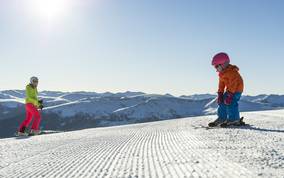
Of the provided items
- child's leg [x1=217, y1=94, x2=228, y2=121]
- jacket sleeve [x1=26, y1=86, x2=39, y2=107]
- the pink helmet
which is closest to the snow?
the pink helmet

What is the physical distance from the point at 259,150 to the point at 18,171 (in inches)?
141

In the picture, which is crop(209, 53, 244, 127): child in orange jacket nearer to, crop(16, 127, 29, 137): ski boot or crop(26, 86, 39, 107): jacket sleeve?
crop(26, 86, 39, 107): jacket sleeve

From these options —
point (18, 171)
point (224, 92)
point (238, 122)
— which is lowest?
point (18, 171)

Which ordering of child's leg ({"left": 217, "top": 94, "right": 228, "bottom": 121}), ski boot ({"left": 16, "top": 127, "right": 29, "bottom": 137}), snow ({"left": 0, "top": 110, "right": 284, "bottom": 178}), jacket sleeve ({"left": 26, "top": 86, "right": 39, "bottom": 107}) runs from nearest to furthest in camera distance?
snow ({"left": 0, "top": 110, "right": 284, "bottom": 178}) < child's leg ({"left": 217, "top": 94, "right": 228, "bottom": 121}) < ski boot ({"left": 16, "top": 127, "right": 29, "bottom": 137}) < jacket sleeve ({"left": 26, "top": 86, "right": 39, "bottom": 107})

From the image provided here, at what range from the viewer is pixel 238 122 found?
13.0m

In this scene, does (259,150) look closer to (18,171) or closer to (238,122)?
(18,171)

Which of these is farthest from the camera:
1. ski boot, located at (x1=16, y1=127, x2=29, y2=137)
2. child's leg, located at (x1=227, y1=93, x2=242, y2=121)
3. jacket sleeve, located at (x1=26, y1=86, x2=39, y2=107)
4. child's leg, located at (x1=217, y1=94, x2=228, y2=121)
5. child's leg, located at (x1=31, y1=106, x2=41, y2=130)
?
child's leg, located at (x1=31, y1=106, x2=41, y2=130)

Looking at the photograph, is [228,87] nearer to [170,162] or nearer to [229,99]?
[229,99]

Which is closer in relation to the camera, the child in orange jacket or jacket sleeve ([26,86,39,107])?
the child in orange jacket

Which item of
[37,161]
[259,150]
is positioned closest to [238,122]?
[259,150]

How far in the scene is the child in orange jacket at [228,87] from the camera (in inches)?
540

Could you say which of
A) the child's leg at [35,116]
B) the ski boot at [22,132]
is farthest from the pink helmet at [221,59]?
the ski boot at [22,132]

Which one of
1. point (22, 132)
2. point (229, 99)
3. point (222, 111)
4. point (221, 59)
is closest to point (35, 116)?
point (22, 132)

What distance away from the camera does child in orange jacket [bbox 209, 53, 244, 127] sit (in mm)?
13711
